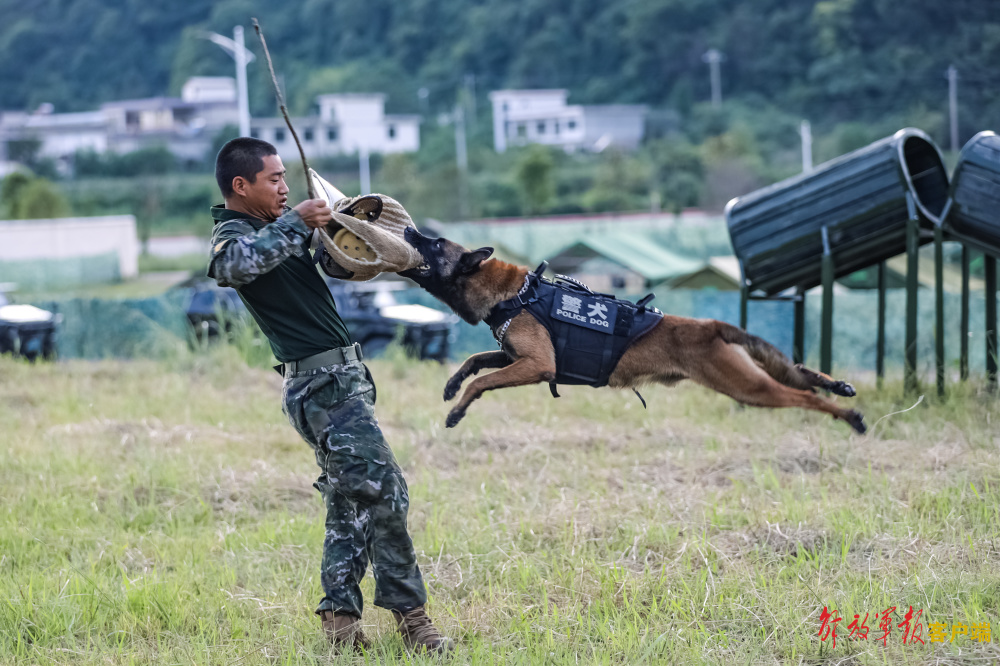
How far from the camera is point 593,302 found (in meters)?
4.05

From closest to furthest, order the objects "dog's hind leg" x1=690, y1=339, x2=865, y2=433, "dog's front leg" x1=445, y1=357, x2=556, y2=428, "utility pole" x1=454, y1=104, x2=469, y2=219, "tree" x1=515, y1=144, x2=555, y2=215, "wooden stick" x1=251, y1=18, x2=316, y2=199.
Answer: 1. "wooden stick" x1=251, y1=18, x2=316, y2=199
2. "dog's front leg" x1=445, y1=357, x2=556, y2=428
3. "dog's hind leg" x1=690, y1=339, x2=865, y2=433
4. "utility pole" x1=454, y1=104, x2=469, y2=219
5. "tree" x1=515, y1=144, x2=555, y2=215

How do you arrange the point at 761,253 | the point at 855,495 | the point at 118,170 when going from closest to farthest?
the point at 855,495, the point at 761,253, the point at 118,170

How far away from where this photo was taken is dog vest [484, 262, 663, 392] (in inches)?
158

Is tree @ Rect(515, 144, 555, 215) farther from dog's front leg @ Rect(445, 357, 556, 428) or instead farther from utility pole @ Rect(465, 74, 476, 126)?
dog's front leg @ Rect(445, 357, 556, 428)

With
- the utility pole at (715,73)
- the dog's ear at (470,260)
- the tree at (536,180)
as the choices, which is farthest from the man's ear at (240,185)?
the utility pole at (715,73)

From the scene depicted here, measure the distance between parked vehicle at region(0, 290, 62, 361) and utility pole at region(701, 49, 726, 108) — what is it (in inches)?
2270

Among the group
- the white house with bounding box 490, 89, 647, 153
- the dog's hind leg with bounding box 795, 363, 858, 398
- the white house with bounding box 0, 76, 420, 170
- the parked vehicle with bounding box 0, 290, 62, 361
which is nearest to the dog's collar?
the dog's hind leg with bounding box 795, 363, 858, 398

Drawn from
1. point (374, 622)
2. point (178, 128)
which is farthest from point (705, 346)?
point (178, 128)

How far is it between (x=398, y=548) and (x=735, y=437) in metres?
4.05

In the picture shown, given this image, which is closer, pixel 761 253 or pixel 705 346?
pixel 705 346

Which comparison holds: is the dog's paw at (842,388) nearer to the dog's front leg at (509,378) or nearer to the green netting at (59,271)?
the dog's front leg at (509,378)

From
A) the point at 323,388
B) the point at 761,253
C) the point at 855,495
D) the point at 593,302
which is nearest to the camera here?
the point at 323,388

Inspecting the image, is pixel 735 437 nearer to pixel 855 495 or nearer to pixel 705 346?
pixel 855 495

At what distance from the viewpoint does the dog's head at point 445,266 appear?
413 cm
